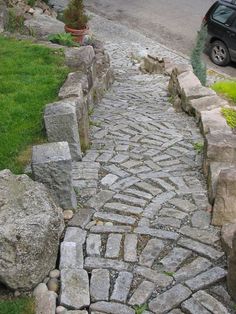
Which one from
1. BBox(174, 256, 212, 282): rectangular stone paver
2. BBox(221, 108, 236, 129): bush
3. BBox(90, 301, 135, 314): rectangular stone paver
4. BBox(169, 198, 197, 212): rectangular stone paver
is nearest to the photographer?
BBox(90, 301, 135, 314): rectangular stone paver

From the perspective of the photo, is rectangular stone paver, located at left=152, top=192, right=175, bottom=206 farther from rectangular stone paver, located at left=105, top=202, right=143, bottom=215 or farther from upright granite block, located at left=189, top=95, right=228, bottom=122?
upright granite block, located at left=189, top=95, right=228, bottom=122

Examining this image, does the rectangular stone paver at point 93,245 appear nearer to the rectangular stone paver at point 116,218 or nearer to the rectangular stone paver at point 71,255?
the rectangular stone paver at point 71,255

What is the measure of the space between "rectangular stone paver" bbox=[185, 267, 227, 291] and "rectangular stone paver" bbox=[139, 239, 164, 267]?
41 cm

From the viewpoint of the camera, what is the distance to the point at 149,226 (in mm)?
4891

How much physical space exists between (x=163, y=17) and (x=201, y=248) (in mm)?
15192

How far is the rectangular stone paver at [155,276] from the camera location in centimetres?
416

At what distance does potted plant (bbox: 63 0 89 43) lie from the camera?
472 inches

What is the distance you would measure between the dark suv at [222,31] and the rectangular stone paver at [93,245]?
11077 millimetres

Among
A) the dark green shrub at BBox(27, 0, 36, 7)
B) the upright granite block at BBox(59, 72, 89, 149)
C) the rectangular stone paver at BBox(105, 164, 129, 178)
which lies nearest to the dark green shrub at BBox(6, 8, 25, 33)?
the dark green shrub at BBox(27, 0, 36, 7)

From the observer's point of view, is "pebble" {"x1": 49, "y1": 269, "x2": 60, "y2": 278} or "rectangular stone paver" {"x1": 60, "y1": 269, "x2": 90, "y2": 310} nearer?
"rectangular stone paver" {"x1": 60, "y1": 269, "x2": 90, "y2": 310}

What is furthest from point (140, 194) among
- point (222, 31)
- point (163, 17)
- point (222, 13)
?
point (163, 17)

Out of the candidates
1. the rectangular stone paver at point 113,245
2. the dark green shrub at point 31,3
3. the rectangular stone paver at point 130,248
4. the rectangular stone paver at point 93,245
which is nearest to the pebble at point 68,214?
the rectangular stone paver at point 93,245

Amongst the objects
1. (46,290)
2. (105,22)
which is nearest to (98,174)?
(46,290)

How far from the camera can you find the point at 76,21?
A: 1212cm
